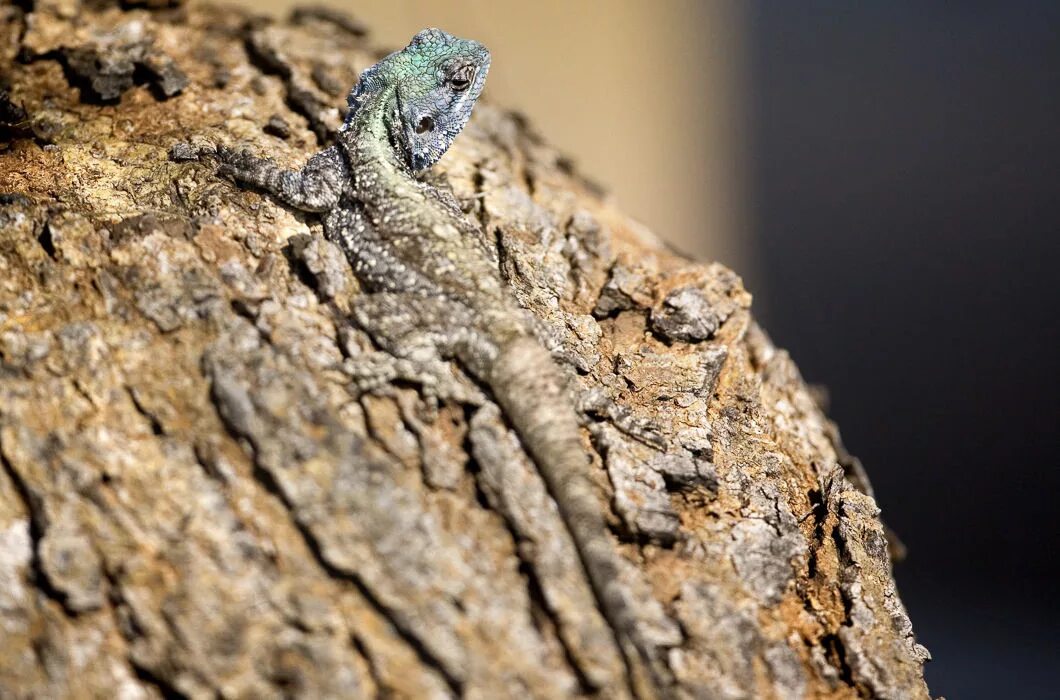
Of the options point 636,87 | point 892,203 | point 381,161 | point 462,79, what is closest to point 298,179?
point 381,161

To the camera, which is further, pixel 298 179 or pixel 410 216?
pixel 298 179

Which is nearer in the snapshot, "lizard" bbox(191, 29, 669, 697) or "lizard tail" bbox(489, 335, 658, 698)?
"lizard tail" bbox(489, 335, 658, 698)

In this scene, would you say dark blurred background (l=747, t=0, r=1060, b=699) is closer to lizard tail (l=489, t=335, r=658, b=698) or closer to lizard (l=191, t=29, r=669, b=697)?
lizard tail (l=489, t=335, r=658, b=698)

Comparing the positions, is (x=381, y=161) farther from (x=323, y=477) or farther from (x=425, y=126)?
(x=323, y=477)

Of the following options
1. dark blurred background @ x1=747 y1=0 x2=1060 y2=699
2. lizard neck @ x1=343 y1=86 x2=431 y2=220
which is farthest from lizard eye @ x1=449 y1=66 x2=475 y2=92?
dark blurred background @ x1=747 y1=0 x2=1060 y2=699

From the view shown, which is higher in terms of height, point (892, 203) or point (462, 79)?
point (892, 203)

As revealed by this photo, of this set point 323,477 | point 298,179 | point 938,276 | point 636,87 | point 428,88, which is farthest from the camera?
point 636,87
